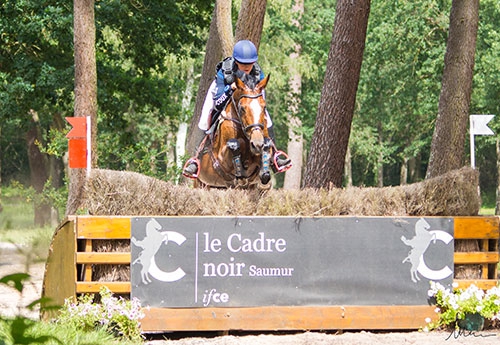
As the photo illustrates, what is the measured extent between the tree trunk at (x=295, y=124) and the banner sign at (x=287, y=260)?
84.5 ft

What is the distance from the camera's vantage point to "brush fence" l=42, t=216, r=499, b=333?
27.7 feet

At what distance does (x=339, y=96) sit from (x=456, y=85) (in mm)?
3099

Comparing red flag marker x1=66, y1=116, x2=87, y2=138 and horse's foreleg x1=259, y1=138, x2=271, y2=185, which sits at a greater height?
red flag marker x1=66, y1=116, x2=87, y2=138

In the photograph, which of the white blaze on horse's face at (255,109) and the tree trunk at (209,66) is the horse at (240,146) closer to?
the white blaze on horse's face at (255,109)

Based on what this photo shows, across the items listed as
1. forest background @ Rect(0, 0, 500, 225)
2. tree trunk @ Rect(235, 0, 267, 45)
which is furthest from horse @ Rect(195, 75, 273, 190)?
forest background @ Rect(0, 0, 500, 225)

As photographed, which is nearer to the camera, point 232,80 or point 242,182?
point 242,182

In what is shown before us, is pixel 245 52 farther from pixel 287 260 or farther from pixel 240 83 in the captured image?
pixel 287 260

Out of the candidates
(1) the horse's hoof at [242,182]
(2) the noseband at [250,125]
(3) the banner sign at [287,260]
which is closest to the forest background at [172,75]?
(1) the horse's hoof at [242,182]

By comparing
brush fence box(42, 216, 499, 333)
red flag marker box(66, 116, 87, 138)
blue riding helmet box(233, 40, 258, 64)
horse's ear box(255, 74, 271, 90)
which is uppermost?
blue riding helmet box(233, 40, 258, 64)

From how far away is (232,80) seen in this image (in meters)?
9.88

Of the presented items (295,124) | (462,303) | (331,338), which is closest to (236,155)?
(331,338)

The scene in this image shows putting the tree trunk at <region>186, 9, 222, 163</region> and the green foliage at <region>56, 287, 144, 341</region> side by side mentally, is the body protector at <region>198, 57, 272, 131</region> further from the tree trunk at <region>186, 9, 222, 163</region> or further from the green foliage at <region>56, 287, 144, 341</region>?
the tree trunk at <region>186, 9, 222, 163</region>

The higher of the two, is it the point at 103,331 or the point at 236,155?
the point at 236,155

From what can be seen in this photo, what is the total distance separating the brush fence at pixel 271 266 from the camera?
332 inches
